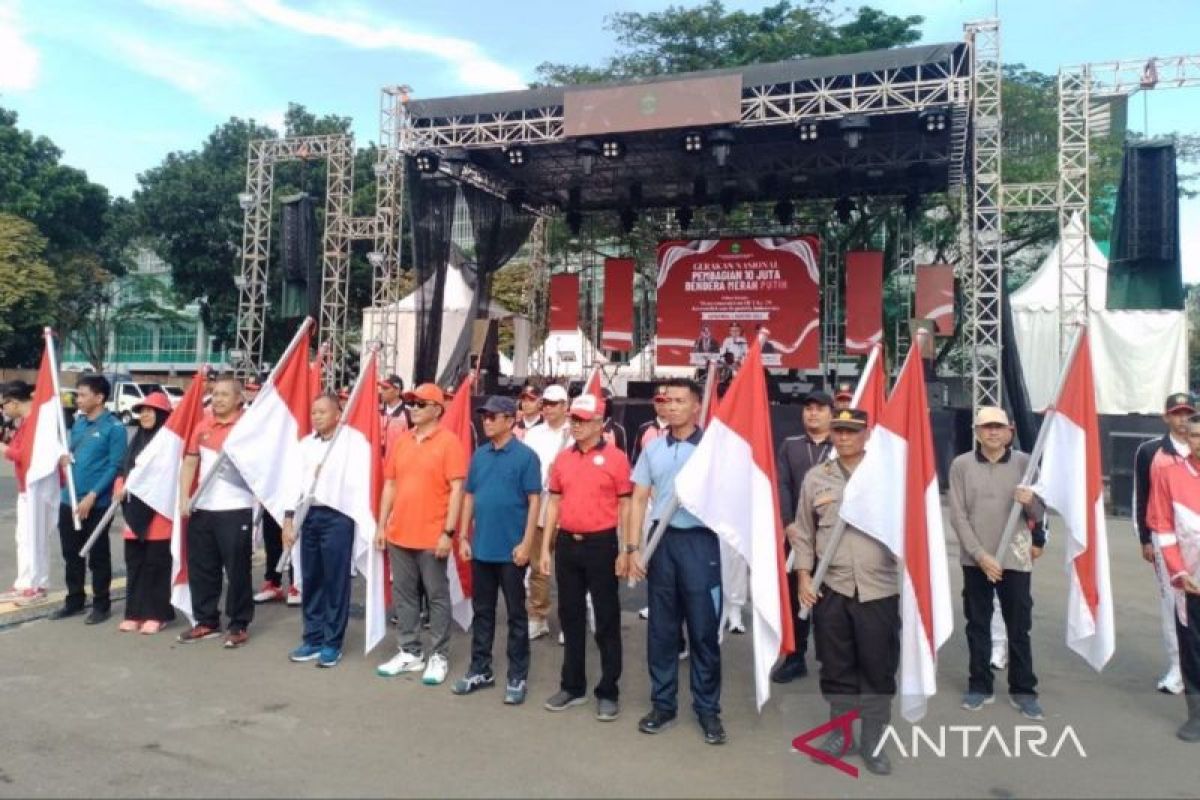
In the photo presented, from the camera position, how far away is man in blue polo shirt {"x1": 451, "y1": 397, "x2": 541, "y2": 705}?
4.71 metres

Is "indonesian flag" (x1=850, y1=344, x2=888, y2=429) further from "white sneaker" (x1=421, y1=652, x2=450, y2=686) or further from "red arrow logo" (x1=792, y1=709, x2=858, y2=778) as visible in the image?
"white sneaker" (x1=421, y1=652, x2=450, y2=686)

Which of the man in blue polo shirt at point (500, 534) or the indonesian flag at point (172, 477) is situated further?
the indonesian flag at point (172, 477)

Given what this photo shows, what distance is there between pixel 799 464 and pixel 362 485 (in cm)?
268

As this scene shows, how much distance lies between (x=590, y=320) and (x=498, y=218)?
4.18m

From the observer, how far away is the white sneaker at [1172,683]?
498 centimetres

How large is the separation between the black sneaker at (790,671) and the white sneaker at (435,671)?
6.27ft

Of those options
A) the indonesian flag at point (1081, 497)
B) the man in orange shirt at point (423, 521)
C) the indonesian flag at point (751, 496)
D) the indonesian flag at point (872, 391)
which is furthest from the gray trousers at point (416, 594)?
the indonesian flag at point (1081, 497)

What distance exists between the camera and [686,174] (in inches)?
651

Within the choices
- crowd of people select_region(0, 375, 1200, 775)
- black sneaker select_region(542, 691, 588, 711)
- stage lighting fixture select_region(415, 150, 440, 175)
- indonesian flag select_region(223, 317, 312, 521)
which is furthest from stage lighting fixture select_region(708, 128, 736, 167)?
black sneaker select_region(542, 691, 588, 711)

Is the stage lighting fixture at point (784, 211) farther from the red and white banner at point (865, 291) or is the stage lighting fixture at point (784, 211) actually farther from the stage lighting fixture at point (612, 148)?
the stage lighting fixture at point (612, 148)


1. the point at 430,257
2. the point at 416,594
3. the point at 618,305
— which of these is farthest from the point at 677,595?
the point at 618,305

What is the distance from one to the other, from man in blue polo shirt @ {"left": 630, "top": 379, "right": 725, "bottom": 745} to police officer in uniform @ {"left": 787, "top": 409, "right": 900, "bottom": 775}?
1.57 feet

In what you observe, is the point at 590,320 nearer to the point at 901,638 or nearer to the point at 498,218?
the point at 498,218

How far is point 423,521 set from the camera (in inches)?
195
